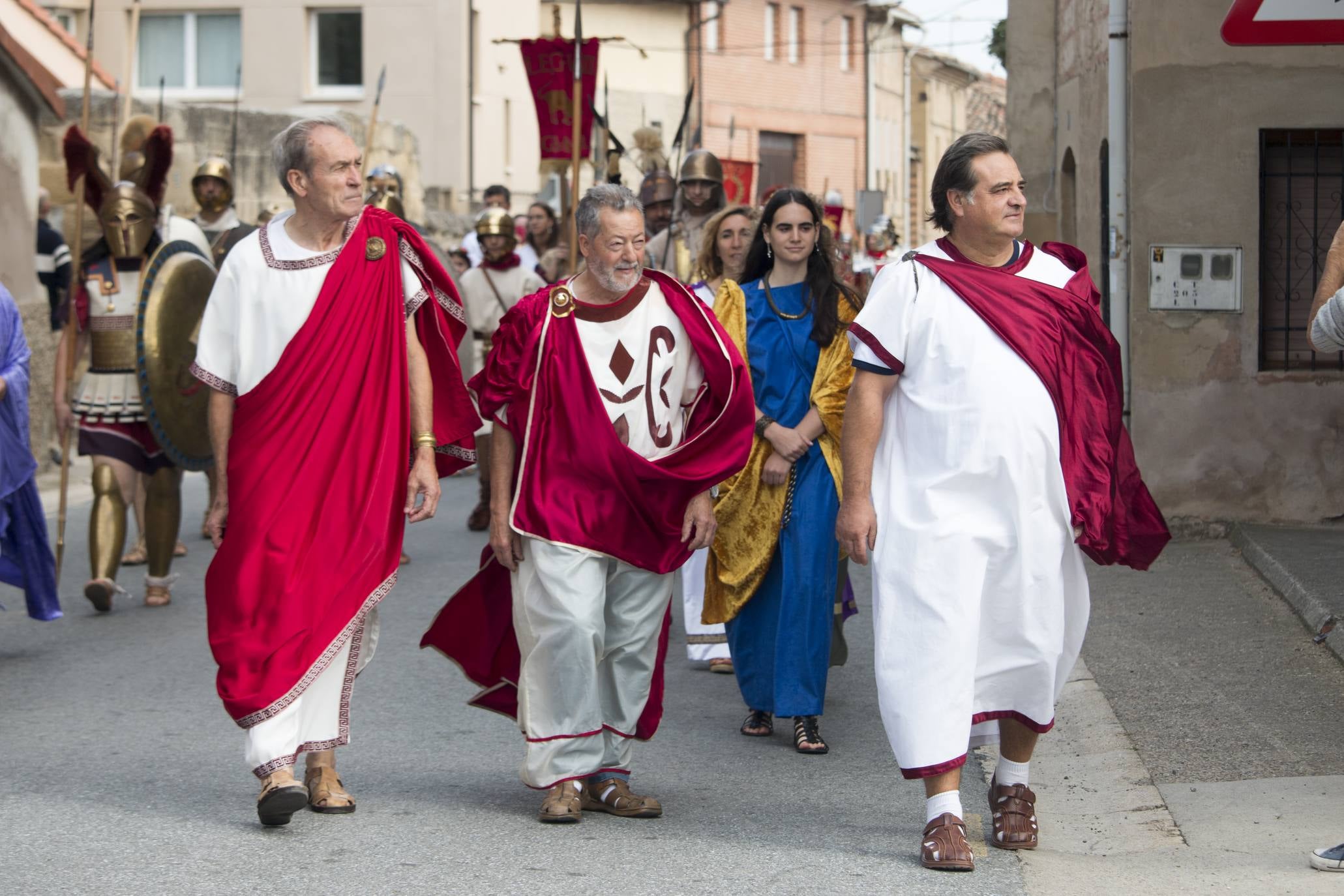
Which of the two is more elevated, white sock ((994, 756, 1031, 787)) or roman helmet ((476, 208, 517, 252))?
roman helmet ((476, 208, 517, 252))

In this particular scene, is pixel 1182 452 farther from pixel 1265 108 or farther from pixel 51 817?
pixel 51 817

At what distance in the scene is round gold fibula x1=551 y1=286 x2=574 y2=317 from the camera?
5.52m

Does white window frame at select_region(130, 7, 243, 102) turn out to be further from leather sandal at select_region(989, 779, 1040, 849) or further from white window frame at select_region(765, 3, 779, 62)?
leather sandal at select_region(989, 779, 1040, 849)

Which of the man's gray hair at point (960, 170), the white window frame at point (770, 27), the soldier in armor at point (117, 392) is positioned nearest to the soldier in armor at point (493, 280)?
the soldier in armor at point (117, 392)

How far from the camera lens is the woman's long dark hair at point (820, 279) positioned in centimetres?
665

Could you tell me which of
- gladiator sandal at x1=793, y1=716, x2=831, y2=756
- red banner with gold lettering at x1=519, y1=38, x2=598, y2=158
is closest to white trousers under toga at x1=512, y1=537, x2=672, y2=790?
gladiator sandal at x1=793, y1=716, x2=831, y2=756

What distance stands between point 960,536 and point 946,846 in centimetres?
77

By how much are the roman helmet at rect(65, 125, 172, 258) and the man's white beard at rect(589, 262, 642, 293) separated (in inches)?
183

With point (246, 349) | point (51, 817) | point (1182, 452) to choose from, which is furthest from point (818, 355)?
point (1182, 452)

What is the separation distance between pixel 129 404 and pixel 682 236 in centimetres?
338

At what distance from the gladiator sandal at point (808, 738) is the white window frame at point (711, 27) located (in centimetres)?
4277

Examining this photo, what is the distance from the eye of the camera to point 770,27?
5316cm

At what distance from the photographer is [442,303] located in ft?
19.2

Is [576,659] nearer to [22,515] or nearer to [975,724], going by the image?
[975,724]
